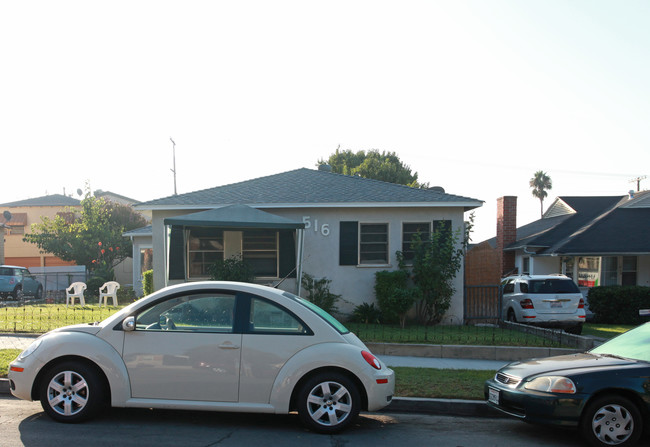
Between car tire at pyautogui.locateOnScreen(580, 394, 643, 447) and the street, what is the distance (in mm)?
332

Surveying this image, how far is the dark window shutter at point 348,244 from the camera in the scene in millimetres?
15891

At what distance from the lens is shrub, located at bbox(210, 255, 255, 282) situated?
14016mm

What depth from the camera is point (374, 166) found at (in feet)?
141

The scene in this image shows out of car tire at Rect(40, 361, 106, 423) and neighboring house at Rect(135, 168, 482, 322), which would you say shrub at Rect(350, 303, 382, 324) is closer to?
neighboring house at Rect(135, 168, 482, 322)

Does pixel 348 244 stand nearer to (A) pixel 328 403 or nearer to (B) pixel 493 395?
(B) pixel 493 395

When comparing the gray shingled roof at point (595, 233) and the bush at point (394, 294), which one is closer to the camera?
the bush at point (394, 294)

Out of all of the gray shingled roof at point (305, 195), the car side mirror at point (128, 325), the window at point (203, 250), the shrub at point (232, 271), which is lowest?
the car side mirror at point (128, 325)

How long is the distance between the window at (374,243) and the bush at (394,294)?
63cm

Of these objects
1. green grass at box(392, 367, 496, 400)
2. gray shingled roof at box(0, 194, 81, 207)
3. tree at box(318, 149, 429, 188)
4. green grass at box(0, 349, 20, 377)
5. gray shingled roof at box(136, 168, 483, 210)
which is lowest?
green grass at box(392, 367, 496, 400)

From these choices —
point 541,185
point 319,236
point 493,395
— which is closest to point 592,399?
point 493,395

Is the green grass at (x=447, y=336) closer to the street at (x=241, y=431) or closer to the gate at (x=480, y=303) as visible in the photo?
the gate at (x=480, y=303)

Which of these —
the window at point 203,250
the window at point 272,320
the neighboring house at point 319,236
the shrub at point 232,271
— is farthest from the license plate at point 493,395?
the window at point 203,250

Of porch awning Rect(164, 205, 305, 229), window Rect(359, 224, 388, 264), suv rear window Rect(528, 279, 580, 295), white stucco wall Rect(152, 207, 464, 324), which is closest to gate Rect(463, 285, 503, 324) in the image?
white stucco wall Rect(152, 207, 464, 324)

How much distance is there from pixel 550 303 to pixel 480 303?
1831 mm
